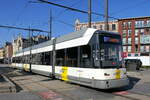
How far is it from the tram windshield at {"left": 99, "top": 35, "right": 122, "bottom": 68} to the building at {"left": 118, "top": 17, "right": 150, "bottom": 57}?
63.8m

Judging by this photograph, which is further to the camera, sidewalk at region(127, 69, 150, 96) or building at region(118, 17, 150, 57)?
building at region(118, 17, 150, 57)

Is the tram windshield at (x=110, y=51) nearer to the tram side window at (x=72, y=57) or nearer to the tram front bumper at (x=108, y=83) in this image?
the tram front bumper at (x=108, y=83)

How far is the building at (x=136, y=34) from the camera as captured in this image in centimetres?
7513

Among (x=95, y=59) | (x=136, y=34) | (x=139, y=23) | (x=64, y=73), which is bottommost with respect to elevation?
(x=64, y=73)

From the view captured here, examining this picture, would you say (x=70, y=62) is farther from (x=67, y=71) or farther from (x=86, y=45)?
(x=86, y=45)

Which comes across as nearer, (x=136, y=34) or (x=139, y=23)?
(x=139, y=23)

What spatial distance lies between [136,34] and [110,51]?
227 feet

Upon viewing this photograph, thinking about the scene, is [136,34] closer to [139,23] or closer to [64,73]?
[139,23]

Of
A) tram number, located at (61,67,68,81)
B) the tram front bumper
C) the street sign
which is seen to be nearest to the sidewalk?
the tram front bumper

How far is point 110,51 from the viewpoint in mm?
11297

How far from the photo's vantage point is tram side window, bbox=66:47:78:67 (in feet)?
42.2

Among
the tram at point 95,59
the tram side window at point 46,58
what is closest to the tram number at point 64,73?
the tram at point 95,59

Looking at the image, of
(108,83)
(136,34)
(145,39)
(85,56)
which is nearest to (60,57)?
(85,56)

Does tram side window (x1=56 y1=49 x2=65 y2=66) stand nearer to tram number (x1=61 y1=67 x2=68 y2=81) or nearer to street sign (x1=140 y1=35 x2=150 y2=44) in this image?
tram number (x1=61 y1=67 x2=68 y2=81)
